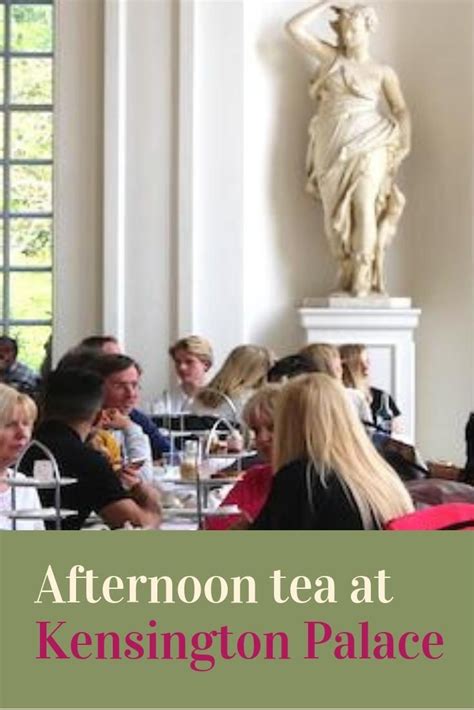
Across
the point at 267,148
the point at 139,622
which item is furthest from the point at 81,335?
the point at 139,622

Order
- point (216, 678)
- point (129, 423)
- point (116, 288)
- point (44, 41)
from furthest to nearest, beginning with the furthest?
point (44, 41)
point (116, 288)
point (129, 423)
point (216, 678)

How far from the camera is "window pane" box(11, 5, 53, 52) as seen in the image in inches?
435

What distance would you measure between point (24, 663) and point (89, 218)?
778 cm

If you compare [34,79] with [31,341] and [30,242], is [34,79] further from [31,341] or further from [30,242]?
[31,341]

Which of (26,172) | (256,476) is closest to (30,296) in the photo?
(26,172)

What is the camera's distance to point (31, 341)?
36.5ft

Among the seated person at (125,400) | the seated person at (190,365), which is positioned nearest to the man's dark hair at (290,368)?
the seated person at (125,400)

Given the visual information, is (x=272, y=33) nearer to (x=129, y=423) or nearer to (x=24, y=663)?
(x=129, y=423)

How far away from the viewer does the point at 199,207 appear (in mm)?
10336

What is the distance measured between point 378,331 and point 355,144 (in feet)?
3.38

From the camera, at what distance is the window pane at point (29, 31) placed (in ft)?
36.3

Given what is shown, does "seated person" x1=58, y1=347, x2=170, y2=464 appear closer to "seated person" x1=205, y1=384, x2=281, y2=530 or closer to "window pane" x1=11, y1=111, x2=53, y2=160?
"seated person" x1=205, y1=384, x2=281, y2=530

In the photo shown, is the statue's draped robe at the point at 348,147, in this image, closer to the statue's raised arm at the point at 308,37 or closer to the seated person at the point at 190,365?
the statue's raised arm at the point at 308,37

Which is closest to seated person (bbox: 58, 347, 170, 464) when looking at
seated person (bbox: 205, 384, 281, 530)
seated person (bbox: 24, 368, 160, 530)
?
seated person (bbox: 24, 368, 160, 530)
